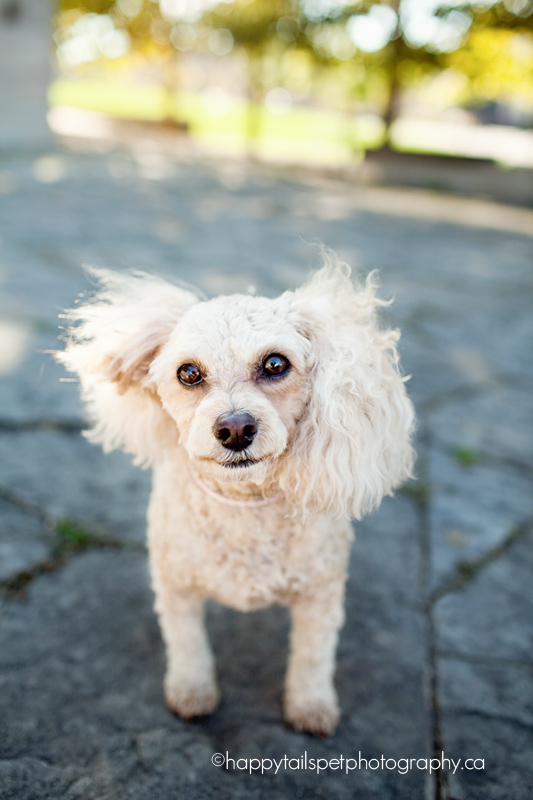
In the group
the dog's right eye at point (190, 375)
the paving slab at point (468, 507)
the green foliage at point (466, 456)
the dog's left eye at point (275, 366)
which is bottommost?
the paving slab at point (468, 507)

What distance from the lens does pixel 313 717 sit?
1657mm

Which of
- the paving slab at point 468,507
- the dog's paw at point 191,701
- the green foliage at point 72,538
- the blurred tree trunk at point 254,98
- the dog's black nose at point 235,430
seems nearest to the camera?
the dog's black nose at point 235,430

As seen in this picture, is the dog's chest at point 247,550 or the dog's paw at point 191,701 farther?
the dog's paw at point 191,701

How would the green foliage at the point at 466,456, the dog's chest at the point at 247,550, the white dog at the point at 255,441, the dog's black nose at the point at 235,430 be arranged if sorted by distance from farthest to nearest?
the green foliage at the point at 466,456
the dog's chest at the point at 247,550
the white dog at the point at 255,441
the dog's black nose at the point at 235,430

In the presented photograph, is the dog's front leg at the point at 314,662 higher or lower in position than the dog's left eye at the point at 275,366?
lower

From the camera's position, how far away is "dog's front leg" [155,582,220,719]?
1666 mm

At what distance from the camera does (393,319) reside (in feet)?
14.9

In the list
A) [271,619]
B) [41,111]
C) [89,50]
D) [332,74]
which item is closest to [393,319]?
[271,619]

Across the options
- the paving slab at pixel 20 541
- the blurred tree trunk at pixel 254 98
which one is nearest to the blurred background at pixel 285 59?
the blurred tree trunk at pixel 254 98

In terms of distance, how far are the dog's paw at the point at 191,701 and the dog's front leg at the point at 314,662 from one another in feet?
0.76

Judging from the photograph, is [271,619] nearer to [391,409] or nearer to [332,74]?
[391,409]

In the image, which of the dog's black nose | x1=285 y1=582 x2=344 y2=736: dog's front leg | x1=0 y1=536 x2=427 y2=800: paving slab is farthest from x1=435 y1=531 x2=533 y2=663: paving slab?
the dog's black nose

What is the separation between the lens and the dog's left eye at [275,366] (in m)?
1.47

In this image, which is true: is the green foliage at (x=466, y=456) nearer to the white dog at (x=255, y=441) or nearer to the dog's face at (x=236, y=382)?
the white dog at (x=255, y=441)
